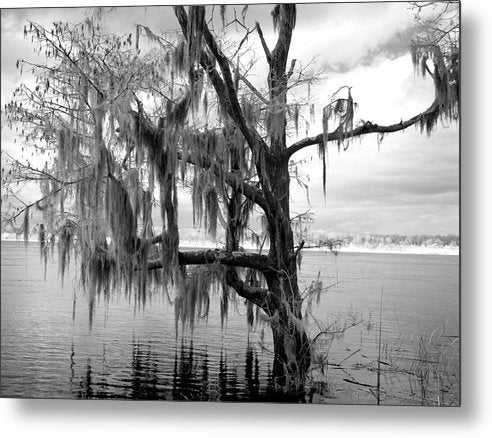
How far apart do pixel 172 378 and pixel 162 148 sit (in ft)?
4.68

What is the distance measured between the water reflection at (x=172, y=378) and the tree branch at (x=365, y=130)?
1.31 metres

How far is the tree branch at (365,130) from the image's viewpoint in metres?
3.67

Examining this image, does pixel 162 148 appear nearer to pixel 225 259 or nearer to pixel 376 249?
pixel 225 259

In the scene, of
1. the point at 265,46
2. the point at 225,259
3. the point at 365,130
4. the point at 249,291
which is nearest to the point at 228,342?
the point at 249,291

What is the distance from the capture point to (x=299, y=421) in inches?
143

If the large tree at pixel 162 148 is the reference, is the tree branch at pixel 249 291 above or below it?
below

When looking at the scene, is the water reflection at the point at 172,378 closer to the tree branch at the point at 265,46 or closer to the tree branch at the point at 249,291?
the tree branch at the point at 249,291

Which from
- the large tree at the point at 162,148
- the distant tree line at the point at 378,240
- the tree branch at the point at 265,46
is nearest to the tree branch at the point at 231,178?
the large tree at the point at 162,148

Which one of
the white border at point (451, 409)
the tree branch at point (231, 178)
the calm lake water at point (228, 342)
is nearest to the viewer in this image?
the white border at point (451, 409)

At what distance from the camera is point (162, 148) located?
3.90 m

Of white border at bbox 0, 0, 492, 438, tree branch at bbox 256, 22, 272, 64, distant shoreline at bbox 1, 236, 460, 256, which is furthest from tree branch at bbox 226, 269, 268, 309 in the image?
tree branch at bbox 256, 22, 272, 64

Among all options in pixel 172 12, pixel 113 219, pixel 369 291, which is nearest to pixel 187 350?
pixel 113 219

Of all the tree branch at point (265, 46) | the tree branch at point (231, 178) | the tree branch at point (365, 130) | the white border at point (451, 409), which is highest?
the tree branch at point (265, 46)

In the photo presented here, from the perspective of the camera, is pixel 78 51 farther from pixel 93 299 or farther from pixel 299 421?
pixel 299 421
